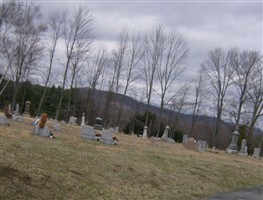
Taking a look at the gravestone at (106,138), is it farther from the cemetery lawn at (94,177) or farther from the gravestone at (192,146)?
the gravestone at (192,146)

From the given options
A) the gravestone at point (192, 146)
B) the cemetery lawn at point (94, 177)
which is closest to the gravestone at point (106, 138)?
the cemetery lawn at point (94, 177)

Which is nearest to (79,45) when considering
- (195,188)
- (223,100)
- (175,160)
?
(223,100)

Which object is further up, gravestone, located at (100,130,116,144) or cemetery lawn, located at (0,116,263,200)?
gravestone, located at (100,130,116,144)

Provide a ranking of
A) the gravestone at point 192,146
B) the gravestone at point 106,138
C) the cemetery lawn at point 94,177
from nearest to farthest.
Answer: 1. the cemetery lawn at point 94,177
2. the gravestone at point 106,138
3. the gravestone at point 192,146

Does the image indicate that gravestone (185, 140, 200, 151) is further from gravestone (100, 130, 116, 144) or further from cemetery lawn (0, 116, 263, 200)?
cemetery lawn (0, 116, 263, 200)

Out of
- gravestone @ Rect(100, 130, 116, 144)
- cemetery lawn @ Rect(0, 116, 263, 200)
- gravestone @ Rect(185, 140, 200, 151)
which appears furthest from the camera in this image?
gravestone @ Rect(185, 140, 200, 151)

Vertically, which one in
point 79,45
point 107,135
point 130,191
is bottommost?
point 130,191

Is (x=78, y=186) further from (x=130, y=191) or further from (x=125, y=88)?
(x=125, y=88)

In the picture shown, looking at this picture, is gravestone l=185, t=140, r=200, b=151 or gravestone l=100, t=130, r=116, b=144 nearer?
gravestone l=100, t=130, r=116, b=144

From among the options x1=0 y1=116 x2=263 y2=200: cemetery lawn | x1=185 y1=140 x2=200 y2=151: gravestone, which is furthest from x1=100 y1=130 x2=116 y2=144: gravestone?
x1=185 y1=140 x2=200 y2=151: gravestone

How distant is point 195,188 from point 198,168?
426 centimetres

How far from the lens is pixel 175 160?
61.6 feet

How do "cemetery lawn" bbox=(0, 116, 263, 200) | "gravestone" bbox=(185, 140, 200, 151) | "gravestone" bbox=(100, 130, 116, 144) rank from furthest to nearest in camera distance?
"gravestone" bbox=(185, 140, 200, 151) < "gravestone" bbox=(100, 130, 116, 144) < "cemetery lawn" bbox=(0, 116, 263, 200)

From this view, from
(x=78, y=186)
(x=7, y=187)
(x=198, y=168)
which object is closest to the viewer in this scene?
(x=7, y=187)
